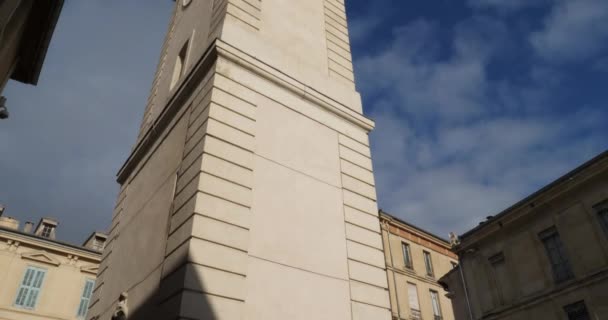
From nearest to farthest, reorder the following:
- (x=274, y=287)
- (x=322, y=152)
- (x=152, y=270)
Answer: (x=274, y=287) → (x=152, y=270) → (x=322, y=152)

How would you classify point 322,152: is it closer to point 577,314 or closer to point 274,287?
point 274,287

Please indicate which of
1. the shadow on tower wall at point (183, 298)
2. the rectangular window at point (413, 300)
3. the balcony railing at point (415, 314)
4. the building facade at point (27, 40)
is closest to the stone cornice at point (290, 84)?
the building facade at point (27, 40)

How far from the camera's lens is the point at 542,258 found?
22.4 meters

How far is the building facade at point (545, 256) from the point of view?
20.1 metres

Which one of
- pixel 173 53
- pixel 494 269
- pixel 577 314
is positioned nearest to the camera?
pixel 173 53

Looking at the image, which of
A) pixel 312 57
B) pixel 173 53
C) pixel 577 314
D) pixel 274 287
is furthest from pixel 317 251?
pixel 577 314

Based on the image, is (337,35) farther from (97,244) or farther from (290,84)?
(97,244)

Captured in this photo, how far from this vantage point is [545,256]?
73.1ft

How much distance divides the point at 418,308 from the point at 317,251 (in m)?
29.2

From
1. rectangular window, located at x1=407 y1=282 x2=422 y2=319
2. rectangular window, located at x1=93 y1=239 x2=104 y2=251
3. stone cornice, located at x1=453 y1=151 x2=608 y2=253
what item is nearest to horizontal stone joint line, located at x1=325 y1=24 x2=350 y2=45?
stone cornice, located at x1=453 y1=151 x2=608 y2=253

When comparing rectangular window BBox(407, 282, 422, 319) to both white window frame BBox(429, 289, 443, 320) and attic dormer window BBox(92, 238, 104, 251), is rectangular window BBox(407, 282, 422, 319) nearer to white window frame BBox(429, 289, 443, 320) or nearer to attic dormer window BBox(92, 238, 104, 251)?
white window frame BBox(429, 289, 443, 320)

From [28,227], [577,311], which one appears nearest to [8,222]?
[28,227]

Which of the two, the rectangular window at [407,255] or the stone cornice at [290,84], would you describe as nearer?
the stone cornice at [290,84]

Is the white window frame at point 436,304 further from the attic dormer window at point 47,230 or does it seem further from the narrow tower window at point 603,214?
the attic dormer window at point 47,230
